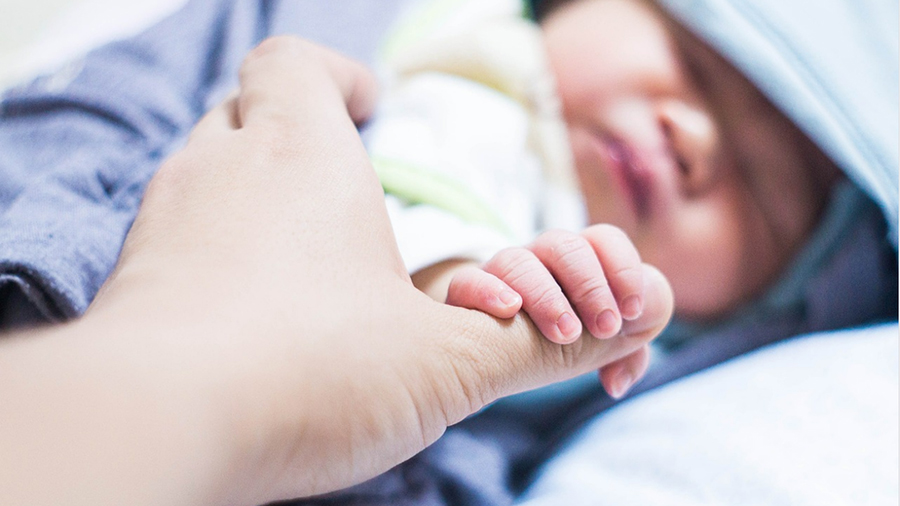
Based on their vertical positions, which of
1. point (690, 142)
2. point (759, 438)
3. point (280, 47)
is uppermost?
point (280, 47)

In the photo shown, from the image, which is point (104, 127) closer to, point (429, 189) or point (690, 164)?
point (429, 189)

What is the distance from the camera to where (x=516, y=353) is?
38 centimetres

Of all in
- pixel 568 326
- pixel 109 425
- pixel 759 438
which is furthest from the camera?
pixel 759 438

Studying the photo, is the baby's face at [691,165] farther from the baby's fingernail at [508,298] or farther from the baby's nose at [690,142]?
the baby's fingernail at [508,298]

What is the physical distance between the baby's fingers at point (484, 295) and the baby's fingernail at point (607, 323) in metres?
0.05

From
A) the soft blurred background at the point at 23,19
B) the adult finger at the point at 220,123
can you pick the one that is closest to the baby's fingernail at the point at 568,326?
the adult finger at the point at 220,123

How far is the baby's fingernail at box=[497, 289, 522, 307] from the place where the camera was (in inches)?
14.8

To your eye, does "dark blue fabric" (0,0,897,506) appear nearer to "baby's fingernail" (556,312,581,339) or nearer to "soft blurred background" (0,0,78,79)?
"baby's fingernail" (556,312,581,339)

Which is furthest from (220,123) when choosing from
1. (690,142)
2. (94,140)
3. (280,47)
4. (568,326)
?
(690,142)

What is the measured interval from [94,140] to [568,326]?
46 centimetres

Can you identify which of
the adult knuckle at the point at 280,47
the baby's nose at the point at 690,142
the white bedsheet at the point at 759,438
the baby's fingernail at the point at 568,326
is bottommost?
the white bedsheet at the point at 759,438

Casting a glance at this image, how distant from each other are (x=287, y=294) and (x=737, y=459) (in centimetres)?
35

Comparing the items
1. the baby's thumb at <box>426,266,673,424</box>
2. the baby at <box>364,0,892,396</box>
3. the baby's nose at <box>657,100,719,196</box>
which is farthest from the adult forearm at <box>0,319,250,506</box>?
the baby's nose at <box>657,100,719,196</box>

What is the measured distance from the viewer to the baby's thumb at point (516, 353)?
36 cm
